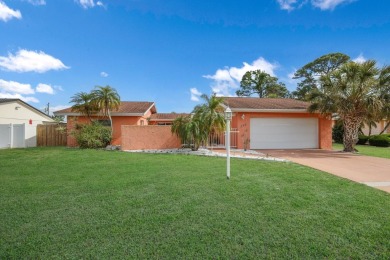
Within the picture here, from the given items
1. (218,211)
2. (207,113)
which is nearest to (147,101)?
(207,113)

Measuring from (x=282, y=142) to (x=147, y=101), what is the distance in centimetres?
1445

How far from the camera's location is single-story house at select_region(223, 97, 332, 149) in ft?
55.4

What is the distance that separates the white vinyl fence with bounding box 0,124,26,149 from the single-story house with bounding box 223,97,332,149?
17844mm

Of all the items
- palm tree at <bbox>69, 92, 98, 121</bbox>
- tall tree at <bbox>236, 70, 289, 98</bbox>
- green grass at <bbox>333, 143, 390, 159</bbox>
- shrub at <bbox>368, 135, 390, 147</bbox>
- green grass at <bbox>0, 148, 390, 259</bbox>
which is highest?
tall tree at <bbox>236, 70, 289, 98</bbox>

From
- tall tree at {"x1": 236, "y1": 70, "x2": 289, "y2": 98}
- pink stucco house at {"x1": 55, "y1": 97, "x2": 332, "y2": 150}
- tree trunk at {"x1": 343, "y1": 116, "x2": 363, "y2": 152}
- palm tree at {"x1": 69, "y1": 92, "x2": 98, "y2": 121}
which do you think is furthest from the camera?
tall tree at {"x1": 236, "y1": 70, "x2": 289, "y2": 98}

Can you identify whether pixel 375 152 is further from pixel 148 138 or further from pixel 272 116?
pixel 148 138

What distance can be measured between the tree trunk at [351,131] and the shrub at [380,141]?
9.93 metres

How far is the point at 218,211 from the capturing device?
464cm

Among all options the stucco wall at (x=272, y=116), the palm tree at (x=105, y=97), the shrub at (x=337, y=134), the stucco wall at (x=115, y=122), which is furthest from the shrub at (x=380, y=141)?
the palm tree at (x=105, y=97)

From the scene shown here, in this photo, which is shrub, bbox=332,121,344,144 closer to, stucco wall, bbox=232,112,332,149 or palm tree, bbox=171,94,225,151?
stucco wall, bbox=232,112,332,149

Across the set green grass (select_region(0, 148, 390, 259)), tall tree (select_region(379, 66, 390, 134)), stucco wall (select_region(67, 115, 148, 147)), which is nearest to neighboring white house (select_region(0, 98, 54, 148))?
stucco wall (select_region(67, 115, 148, 147))

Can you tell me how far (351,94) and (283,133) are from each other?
5.18 meters

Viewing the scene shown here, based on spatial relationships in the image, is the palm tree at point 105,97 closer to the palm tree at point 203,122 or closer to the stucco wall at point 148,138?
the stucco wall at point 148,138

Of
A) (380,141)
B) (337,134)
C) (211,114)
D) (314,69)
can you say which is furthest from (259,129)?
(314,69)
